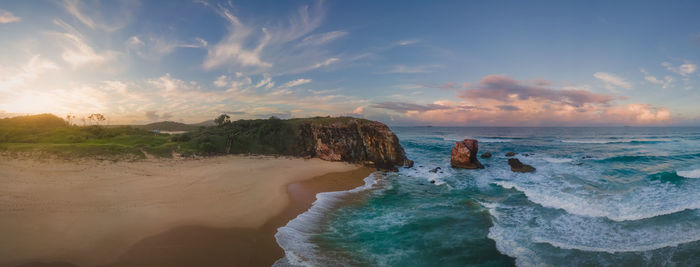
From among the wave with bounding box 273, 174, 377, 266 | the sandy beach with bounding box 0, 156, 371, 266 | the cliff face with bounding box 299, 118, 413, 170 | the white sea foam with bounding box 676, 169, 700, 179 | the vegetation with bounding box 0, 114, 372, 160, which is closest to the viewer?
the sandy beach with bounding box 0, 156, 371, 266

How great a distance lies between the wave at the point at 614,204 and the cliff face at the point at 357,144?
13.5 metres

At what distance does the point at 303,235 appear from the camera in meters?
10.2

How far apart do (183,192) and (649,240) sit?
20.5 m

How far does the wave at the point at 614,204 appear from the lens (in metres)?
12.2

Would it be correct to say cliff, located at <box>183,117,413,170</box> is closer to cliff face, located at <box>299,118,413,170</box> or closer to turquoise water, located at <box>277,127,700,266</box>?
cliff face, located at <box>299,118,413,170</box>

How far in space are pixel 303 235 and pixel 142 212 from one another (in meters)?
6.83

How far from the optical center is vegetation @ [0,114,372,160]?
21708mm

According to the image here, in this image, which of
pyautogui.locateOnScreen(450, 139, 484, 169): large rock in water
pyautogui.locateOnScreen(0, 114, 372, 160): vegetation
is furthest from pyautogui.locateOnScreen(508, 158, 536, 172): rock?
pyautogui.locateOnScreen(0, 114, 372, 160): vegetation

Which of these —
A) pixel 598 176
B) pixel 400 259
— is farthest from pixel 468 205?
pixel 598 176

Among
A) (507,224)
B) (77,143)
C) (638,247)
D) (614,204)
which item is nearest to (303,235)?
(507,224)

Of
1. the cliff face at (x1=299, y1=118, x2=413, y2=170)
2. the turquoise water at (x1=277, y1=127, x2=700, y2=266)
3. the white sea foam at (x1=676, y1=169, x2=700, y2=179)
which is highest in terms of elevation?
the cliff face at (x1=299, y1=118, x2=413, y2=170)

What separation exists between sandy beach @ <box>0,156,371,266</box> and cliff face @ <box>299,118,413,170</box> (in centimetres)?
926

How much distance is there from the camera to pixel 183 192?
13820mm

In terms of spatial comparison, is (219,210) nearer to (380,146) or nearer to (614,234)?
(614,234)
